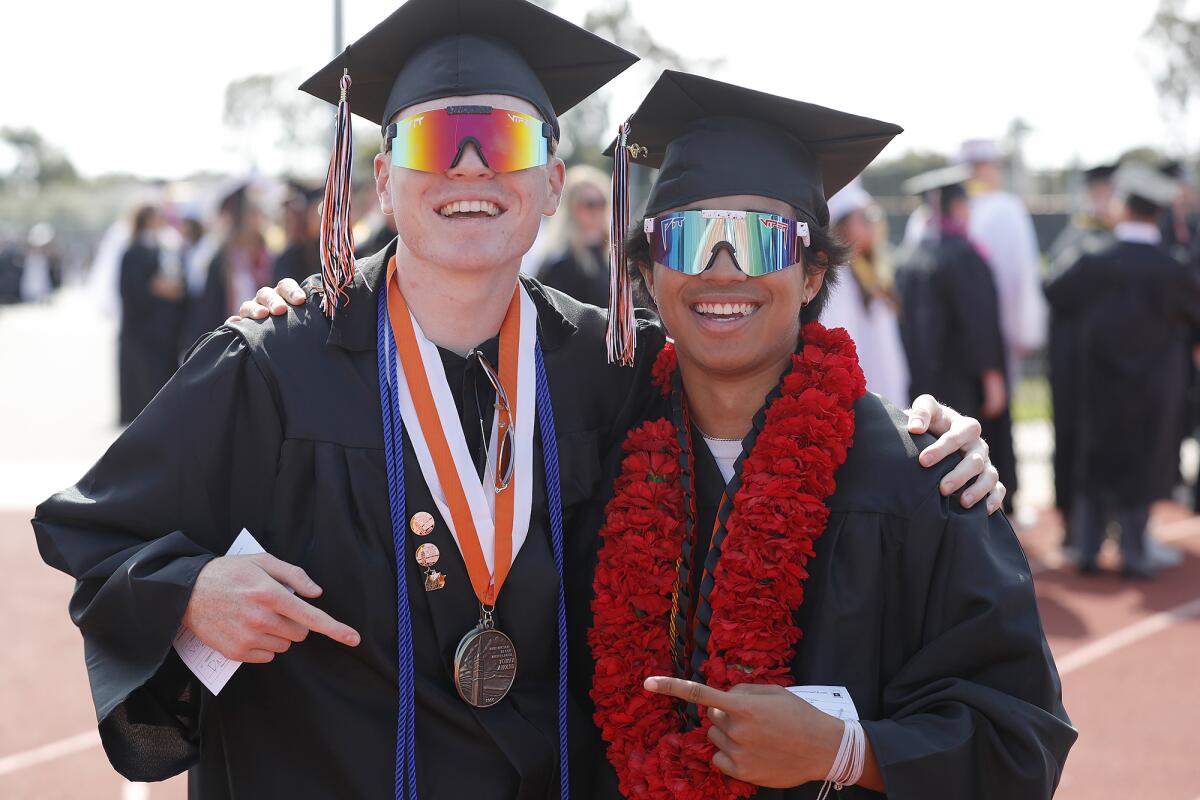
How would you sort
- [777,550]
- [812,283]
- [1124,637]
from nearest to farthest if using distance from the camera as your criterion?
1. [777,550]
2. [812,283]
3. [1124,637]

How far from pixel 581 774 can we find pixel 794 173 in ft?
4.71

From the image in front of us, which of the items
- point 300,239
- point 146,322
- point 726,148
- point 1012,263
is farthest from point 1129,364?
point 146,322

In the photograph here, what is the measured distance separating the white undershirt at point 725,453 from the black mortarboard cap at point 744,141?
548 millimetres

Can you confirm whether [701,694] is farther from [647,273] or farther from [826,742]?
[647,273]

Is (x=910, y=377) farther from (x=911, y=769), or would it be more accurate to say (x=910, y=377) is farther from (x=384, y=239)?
(x=911, y=769)

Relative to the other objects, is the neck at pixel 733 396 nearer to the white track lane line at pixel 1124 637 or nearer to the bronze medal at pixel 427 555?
the bronze medal at pixel 427 555

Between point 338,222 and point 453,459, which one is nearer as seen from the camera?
point 453,459

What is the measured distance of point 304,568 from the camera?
2.46m

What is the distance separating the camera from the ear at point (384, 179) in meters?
2.75

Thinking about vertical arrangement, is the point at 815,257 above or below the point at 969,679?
above

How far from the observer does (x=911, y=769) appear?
2.18 metres

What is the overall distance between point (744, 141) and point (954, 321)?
5282mm

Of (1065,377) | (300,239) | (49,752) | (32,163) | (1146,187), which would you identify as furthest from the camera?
(32,163)

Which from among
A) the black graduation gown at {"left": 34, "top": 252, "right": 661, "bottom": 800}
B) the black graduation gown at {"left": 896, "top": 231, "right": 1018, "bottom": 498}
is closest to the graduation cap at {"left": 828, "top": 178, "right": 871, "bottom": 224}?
the black graduation gown at {"left": 896, "top": 231, "right": 1018, "bottom": 498}
